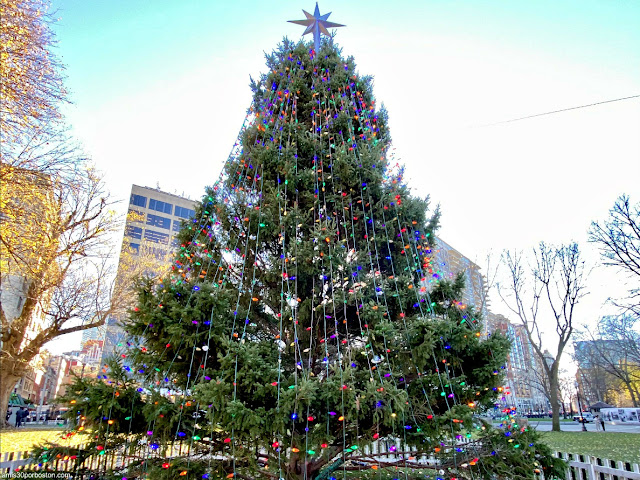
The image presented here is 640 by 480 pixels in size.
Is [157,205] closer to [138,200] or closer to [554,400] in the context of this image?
[138,200]

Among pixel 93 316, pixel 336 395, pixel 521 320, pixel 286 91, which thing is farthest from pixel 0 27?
pixel 521 320

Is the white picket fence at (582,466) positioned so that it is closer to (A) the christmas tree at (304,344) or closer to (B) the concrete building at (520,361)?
(A) the christmas tree at (304,344)

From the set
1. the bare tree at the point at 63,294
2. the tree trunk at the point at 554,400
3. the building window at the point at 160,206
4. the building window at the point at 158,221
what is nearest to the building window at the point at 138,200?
the building window at the point at 160,206

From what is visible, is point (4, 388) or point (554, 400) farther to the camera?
point (554, 400)

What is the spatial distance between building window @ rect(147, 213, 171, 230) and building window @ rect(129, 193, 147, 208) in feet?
5.31

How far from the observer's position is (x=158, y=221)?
1923 inches

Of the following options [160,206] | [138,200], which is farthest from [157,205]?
[138,200]

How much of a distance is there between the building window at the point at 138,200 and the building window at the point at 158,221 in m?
1.62

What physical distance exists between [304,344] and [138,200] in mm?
50149

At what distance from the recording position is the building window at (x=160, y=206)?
4938 cm

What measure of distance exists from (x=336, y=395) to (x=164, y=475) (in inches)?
84.6

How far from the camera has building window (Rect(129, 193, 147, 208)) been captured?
4862cm

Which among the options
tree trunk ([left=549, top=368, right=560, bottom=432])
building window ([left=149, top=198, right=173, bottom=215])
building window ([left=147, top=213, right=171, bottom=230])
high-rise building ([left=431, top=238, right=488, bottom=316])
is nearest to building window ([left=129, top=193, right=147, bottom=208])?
building window ([left=149, top=198, right=173, bottom=215])

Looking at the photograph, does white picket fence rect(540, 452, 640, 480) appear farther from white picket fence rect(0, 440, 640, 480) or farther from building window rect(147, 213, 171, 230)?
building window rect(147, 213, 171, 230)
